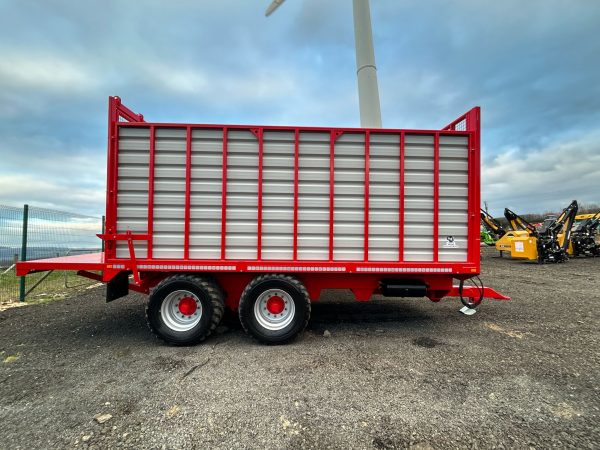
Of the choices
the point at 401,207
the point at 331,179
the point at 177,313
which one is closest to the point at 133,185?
the point at 177,313

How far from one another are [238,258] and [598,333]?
19.1 ft

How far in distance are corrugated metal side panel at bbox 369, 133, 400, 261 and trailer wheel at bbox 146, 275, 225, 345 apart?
241cm

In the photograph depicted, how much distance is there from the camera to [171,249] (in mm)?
4652

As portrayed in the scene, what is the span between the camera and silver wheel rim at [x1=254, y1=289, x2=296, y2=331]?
4.62 m

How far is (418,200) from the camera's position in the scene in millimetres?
4793

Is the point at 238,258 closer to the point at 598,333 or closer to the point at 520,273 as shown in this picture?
the point at 598,333

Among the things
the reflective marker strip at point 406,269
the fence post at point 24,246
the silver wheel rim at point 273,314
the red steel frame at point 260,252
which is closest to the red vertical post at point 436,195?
the red steel frame at point 260,252

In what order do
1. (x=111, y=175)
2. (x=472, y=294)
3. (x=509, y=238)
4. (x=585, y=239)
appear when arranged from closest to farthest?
(x=111, y=175)
(x=472, y=294)
(x=509, y=238)
(x=585, y=239)

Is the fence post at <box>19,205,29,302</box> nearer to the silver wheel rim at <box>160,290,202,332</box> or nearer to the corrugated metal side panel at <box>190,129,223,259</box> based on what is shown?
the silver wheel rim at <box>160,290,202,332</box>

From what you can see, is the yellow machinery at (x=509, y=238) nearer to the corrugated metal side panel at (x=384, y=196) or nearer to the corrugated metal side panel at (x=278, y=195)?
the corrugated metal side panel at (x=384, y=196)

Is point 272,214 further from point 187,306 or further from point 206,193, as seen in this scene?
point 187,306

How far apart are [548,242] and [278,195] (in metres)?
15.9

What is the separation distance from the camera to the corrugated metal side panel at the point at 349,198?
4730 millimetres

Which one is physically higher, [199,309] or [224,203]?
[224,203]
